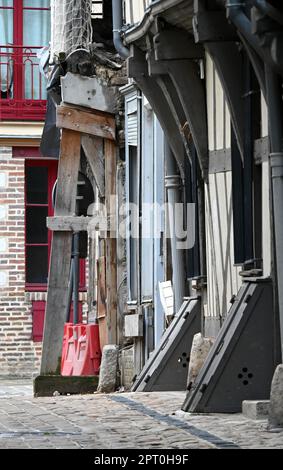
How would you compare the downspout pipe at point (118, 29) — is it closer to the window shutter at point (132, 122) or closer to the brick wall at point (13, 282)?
the window shutter at point (132, 122)

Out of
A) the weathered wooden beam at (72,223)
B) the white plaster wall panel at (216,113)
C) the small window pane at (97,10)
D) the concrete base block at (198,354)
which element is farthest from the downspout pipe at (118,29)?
the concrete base block at (198,354)

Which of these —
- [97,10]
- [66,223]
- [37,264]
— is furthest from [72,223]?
[37,264]

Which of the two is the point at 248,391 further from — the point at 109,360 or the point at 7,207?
the point at 7,207

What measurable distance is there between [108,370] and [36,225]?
9.08 meters

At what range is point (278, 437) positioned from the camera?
9.09 meters

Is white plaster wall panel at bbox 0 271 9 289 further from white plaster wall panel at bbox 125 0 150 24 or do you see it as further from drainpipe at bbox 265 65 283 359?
drainpipe at bbox 265 65 283 359

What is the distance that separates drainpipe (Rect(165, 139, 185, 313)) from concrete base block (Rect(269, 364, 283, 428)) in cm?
428

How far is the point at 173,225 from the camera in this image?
14062 mm

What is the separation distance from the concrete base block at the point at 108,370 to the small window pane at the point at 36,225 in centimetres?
881

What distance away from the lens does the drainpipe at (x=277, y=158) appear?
1019 cm

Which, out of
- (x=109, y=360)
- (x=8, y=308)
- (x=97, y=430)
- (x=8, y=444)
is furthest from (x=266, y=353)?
(x=8, y=308)

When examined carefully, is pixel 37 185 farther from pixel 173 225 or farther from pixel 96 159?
pixel 173 225

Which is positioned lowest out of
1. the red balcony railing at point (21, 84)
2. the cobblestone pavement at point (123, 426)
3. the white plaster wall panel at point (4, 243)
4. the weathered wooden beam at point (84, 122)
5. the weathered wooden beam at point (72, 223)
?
the cobblestone pavement at point (123, 426)

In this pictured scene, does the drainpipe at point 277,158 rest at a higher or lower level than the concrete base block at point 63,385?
higher
